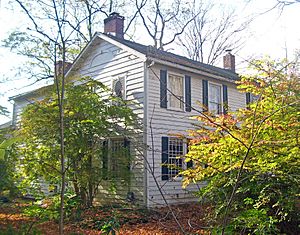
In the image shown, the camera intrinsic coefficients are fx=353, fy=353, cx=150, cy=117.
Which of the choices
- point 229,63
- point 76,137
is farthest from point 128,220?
point 229,63

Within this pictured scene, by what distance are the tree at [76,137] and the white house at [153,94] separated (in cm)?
79

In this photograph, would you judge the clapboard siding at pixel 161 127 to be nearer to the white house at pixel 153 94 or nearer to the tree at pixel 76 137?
the white house at pixel 153 94

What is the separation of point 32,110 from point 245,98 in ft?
32.6

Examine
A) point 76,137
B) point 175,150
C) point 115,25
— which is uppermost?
point 115,25

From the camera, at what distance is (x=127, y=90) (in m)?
13.4

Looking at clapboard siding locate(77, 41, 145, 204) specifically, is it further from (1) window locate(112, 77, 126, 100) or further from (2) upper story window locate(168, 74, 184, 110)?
(2) upper story window locate(168, 74, 184, 110)

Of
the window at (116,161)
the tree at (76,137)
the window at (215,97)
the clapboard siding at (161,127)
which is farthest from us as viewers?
the window at (215,97)

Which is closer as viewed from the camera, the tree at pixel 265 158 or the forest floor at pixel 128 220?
the tree at pixel 265 158

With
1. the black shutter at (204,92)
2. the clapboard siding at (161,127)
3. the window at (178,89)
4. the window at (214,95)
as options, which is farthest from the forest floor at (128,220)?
the window at (214,95)

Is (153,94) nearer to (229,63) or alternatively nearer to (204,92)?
(204,92)

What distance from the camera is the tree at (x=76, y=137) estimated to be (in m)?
11.3

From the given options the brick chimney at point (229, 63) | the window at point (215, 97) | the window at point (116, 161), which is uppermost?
the brick chimney at point (229, 63)

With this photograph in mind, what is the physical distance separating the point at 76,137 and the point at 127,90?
113 inches

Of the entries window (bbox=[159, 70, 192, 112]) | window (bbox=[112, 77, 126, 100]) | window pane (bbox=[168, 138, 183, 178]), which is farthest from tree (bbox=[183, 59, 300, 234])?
window (bbox=[112, 77, 126, 100])
